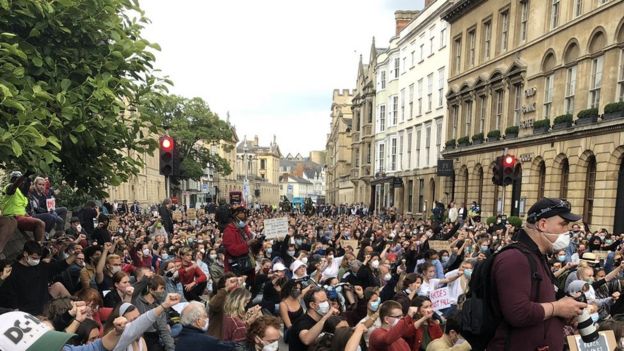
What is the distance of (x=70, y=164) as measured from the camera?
724 centimetres

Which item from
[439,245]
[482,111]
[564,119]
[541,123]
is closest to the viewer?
[439,245]

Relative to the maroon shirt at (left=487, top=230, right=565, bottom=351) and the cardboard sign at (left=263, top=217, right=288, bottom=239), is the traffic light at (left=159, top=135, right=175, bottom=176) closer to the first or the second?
the cardboard sign at (left=263, top=217, right=288, bottom=239)

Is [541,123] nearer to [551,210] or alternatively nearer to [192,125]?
[551,210]

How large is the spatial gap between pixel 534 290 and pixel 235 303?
3342 mm

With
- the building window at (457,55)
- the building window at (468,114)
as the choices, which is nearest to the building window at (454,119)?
the building window at (468,114)

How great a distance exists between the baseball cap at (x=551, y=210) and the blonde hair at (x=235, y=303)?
3327mm

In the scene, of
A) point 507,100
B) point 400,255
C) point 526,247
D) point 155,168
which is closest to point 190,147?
point 155,168

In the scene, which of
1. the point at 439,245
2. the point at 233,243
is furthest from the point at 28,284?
the point at 439,245

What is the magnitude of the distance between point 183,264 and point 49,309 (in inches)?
148

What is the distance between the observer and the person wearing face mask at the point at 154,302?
18.7ft

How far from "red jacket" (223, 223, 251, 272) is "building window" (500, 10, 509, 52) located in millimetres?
23812

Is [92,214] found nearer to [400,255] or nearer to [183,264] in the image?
[183,264]

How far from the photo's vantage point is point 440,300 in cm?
706

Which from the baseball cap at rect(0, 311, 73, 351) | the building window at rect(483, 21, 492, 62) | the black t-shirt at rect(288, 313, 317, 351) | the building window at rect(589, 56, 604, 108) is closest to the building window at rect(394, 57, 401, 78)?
the building window at rect(483, 21, 492, 62)
